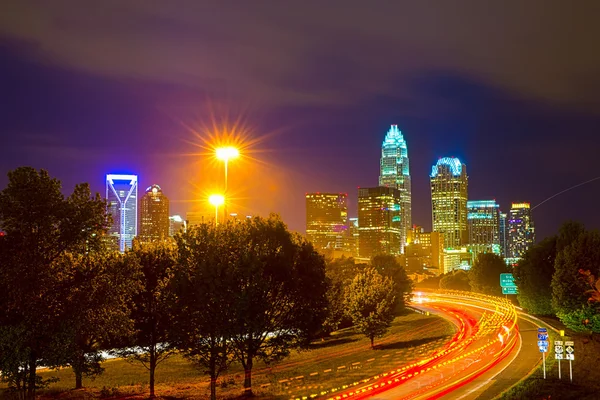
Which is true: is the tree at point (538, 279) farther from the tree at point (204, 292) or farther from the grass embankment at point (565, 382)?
the tree at point (204, 292)

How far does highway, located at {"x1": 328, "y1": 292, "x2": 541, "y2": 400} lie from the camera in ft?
99.3

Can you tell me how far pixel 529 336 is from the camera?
A: 5141 cm

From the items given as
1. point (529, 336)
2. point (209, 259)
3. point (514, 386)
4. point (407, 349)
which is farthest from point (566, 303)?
point (209, 259)

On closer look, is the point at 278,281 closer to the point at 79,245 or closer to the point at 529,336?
the point at 79,245

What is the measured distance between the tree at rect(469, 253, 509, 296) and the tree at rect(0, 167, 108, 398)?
98910 mm

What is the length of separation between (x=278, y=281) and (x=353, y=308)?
27.7m

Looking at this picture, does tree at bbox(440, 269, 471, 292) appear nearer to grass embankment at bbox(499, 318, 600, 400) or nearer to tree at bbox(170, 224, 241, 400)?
grass embankment at bbox(499, 318, 600, 400)

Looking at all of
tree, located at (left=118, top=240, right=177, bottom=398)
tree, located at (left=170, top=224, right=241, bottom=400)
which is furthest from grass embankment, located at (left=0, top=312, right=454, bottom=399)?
tree, located at (left=170, top=224, right=241, bottom=400)

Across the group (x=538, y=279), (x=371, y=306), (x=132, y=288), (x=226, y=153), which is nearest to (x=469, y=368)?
(x=371, y=306)

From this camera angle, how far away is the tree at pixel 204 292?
1015 inches

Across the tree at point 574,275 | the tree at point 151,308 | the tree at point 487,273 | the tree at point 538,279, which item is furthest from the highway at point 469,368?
the tree at point 487,273

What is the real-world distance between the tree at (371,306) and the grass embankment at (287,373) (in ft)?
5.90

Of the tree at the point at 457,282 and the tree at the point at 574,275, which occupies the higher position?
the tree at the point at 574,275

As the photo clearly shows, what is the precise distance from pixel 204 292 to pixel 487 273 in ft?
318
